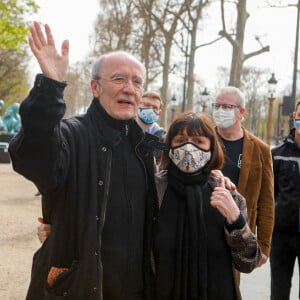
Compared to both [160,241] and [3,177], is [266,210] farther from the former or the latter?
[3,177]

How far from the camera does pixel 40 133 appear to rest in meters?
1.98

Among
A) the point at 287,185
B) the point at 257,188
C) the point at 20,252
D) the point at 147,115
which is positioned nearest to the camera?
the point at 257,188

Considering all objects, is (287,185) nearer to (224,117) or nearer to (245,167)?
(245,167)

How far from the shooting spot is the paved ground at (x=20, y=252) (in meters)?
5.38

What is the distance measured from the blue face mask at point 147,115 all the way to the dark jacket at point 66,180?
375 cm

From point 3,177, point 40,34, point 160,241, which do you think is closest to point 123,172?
point 160,241

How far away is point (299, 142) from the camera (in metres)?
4.50

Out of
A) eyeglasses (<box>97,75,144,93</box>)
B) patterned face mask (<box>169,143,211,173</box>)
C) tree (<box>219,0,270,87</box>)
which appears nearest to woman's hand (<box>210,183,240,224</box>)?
patterned face mask (<box>169,143,211,173</box>)

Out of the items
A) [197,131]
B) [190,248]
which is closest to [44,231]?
[190,248]

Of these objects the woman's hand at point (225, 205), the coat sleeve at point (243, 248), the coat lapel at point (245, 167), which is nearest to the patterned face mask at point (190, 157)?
the woman's hand at point (225, 205)

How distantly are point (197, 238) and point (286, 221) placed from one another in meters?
2.03

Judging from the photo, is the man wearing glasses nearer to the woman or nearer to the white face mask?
the white face mask

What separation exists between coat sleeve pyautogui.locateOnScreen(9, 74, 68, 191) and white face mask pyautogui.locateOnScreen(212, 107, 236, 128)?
247 centimetres

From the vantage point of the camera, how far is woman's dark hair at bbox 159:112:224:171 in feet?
9.20
